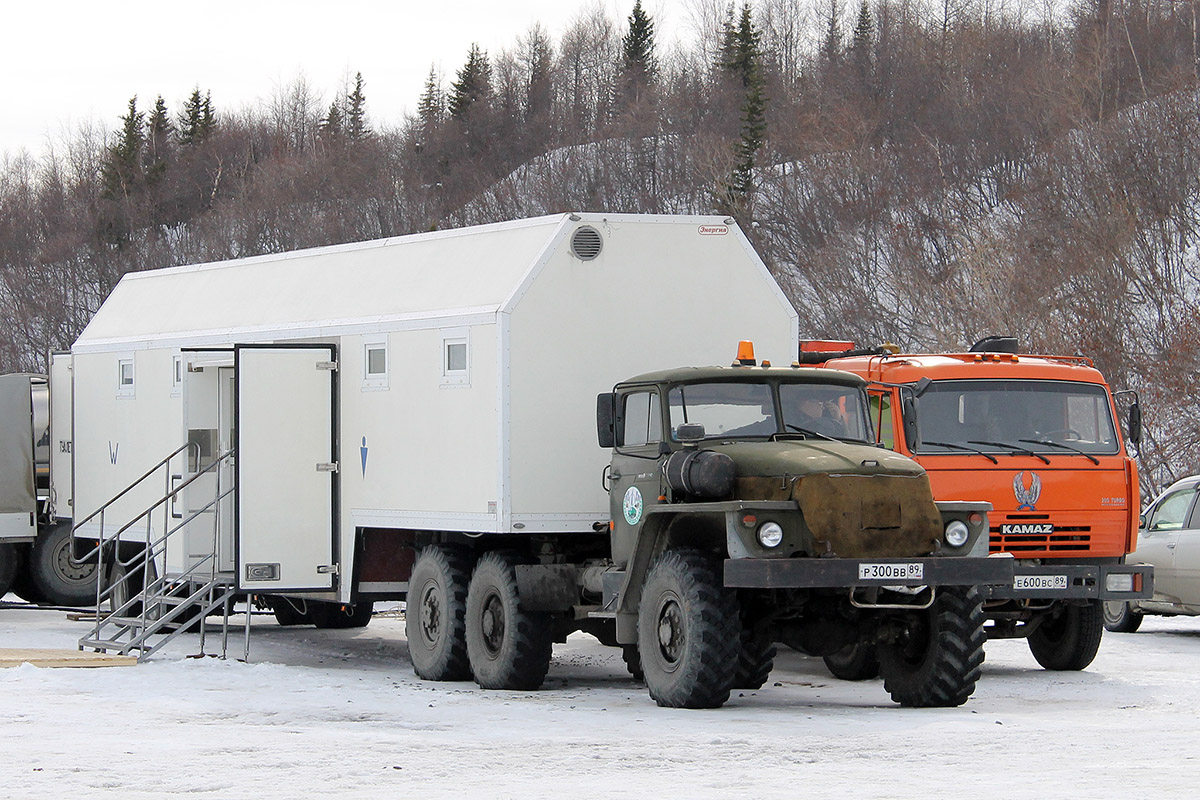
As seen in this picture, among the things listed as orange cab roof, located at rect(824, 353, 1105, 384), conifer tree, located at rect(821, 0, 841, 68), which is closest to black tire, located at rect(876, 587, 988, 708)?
orange cab roof, located at rect(824, 353, 1105, 384)

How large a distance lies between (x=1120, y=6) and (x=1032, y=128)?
39.0ft

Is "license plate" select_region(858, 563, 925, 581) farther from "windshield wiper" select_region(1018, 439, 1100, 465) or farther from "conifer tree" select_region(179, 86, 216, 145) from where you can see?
"conifer tree" select_region(179, 86, 216, 145)

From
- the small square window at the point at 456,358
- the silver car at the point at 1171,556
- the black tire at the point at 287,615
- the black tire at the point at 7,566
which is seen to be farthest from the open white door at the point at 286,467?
the silver car at the point at 1171,556

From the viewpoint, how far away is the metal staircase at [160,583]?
51.9 ft

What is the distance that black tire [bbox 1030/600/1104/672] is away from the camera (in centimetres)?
1540

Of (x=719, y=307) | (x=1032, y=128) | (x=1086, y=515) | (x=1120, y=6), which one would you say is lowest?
(x=1086, y=515)

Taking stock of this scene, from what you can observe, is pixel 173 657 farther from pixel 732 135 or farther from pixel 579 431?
pixel 732 135

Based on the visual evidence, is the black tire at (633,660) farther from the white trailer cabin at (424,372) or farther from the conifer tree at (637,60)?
the conifer tree at (637,60)

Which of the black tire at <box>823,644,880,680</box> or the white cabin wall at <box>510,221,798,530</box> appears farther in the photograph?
the black tire at <box>823,644,880,680</box>

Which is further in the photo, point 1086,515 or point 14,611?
point 14,611

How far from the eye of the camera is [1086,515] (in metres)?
15.2

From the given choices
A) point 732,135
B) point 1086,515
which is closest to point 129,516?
point 1086,515

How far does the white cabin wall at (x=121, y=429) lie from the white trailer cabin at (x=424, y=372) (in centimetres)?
8

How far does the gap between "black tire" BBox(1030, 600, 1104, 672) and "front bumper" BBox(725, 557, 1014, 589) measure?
4.05m
